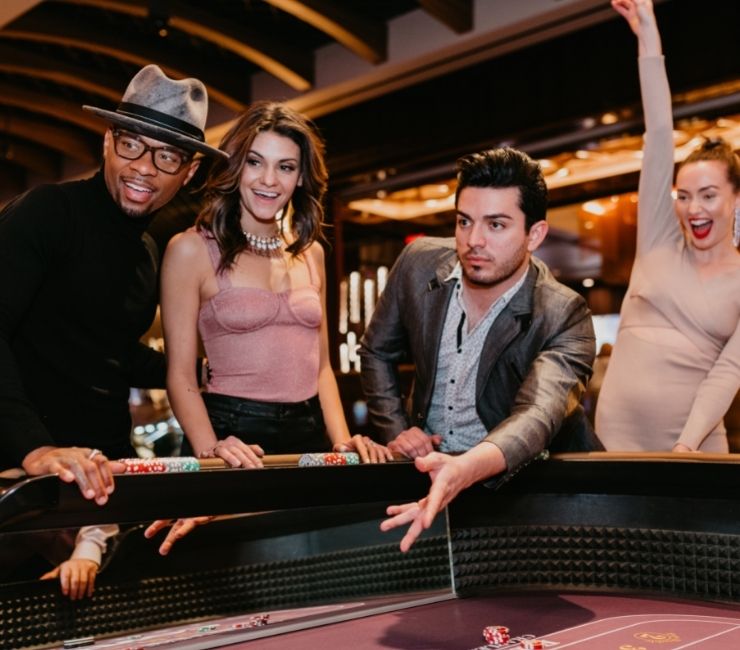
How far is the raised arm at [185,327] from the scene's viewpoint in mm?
1921

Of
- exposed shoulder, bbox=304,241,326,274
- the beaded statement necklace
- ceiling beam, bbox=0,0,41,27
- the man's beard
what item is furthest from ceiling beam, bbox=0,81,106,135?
the man's beard

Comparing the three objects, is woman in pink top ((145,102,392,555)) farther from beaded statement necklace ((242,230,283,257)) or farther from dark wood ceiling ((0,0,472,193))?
dark wood ceiling ((0,0,472,193))

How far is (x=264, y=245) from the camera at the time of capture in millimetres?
2164

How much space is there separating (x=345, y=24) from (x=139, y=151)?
3.82 m

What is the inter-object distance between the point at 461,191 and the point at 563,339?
1.30ft

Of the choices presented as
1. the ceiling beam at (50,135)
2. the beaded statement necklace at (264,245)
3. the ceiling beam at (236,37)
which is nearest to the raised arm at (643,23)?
the beaded statement necklace at (264,245)

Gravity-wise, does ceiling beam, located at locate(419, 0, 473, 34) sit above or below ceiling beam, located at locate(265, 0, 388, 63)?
below

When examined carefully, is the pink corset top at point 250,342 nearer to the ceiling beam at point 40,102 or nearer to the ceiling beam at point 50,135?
the ceiling beam at point 40,102

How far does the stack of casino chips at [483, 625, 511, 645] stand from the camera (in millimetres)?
1226

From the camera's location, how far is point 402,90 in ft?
20.6

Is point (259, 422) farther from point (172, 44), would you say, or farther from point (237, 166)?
point (172, 44)

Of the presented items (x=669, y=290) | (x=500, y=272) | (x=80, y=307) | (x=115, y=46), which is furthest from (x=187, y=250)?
(x=115, y=46)

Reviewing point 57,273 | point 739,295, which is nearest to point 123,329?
point 57,273

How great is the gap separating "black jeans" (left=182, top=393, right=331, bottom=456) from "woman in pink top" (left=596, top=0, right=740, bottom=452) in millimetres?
901
